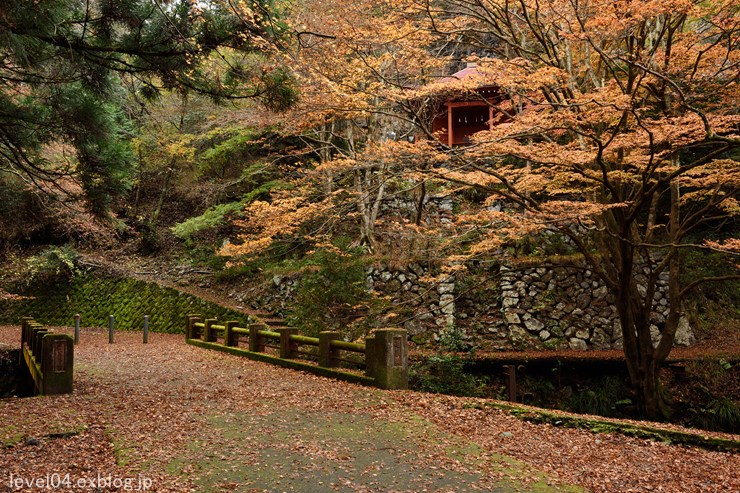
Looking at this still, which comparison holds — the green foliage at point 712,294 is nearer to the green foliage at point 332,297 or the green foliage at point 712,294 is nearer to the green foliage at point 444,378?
the green foliage at point 444,378

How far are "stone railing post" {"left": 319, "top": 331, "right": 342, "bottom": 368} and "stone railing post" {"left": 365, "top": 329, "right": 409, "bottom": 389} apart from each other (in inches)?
54.7

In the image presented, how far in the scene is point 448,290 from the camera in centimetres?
1472

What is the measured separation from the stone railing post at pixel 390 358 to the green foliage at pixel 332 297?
3.81 metres

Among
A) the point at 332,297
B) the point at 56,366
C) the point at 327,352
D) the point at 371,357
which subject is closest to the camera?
the point at 56,366

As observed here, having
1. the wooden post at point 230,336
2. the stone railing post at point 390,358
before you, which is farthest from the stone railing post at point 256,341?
the stone railing post at point 390,358

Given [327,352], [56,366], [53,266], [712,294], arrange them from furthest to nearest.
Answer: [53,266]
[712,294]
[327,352]
[56,366]

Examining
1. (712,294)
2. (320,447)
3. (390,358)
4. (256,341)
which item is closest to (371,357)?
(390,358)

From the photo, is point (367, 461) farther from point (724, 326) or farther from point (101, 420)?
point (724, 326)

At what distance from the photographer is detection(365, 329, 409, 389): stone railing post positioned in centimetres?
804

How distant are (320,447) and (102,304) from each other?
18.3 meters

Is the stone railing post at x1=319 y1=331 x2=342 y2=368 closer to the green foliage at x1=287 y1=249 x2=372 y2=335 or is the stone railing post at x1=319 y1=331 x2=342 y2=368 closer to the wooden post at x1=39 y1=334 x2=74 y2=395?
the green foliage at x1=287 y1=249 x2=372 y2=335

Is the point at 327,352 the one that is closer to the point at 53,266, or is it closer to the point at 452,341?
the point at 452,341

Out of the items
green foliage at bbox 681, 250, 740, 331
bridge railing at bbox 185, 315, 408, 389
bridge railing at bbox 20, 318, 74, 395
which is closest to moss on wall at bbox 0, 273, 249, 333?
bridge railing at bbox 185, 315, 408, 389

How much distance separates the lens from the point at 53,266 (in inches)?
806
